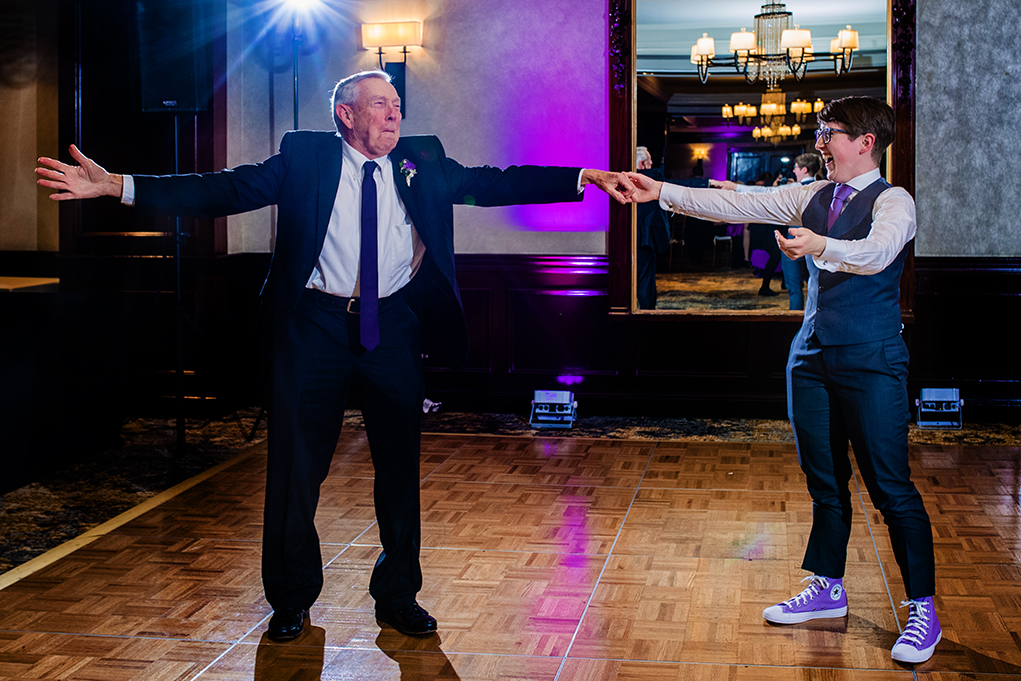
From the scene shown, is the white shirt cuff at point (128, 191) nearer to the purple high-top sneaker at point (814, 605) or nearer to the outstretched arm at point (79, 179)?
the outstretched arm at point (79, 179)

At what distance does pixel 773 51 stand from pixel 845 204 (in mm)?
3413

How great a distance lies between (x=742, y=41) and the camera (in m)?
5.95

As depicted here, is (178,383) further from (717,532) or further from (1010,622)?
(1010,622)

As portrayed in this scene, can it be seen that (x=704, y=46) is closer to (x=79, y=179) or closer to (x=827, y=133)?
(x=827, y=133)

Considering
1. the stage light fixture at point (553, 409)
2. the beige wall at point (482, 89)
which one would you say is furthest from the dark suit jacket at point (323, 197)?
the beige wall at point (482, 89)

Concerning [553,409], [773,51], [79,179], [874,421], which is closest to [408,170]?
[79,179]

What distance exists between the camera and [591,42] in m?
6.11

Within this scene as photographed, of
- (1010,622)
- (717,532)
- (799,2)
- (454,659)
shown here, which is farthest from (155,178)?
(799,2)

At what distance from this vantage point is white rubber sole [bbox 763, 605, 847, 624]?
120 inches

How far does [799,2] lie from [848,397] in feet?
12.4

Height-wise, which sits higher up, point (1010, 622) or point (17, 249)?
point (17, 249)

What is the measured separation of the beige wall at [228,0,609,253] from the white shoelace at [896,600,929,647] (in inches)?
145

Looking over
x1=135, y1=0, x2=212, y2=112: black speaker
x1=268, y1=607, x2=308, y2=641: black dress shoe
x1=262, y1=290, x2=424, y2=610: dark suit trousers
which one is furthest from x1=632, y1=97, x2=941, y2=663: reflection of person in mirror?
x1=135, y1=0, x2=212, y2=112: black speaker

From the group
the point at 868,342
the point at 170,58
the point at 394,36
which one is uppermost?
the point at 394,36
